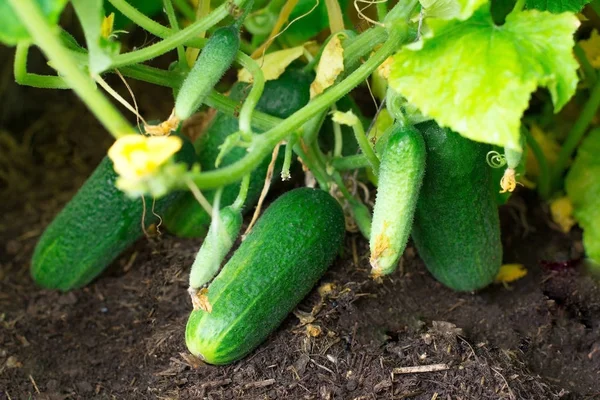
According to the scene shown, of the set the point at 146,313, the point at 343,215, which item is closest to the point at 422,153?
the point at 343,215

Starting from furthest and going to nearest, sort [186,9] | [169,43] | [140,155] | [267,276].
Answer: [186,9] → [267,276] → [169,43] → [140,155]

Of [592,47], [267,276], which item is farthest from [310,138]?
[592,47]

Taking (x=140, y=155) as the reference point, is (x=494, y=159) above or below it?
below

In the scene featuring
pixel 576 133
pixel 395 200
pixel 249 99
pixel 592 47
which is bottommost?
pixel 576 133

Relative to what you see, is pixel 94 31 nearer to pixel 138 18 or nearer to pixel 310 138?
pixel 138 18

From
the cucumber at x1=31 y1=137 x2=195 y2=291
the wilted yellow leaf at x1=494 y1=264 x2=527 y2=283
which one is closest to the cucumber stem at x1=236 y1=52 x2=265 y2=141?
the cucumber at x1=31 y1=137 x2=195 y2=291

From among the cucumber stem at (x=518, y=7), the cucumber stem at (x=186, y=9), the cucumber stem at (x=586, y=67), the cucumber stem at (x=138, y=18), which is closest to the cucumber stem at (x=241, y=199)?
the cucumber stem at (x=138, y=18)
